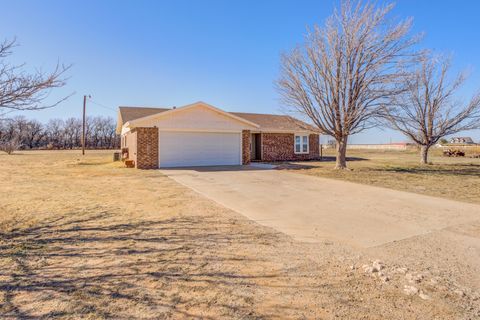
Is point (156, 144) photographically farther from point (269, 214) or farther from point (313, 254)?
point (313, 254)

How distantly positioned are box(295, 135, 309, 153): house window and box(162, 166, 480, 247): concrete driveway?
44.9 feet

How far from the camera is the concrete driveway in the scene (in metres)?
4.82

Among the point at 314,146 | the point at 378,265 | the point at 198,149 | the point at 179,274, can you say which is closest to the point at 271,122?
the point at 314,146

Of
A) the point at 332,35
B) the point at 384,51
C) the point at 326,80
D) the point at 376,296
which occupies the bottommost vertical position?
the point at 376,296

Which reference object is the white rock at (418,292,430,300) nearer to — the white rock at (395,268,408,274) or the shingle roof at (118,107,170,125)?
the white rock at (395,268,408,274)

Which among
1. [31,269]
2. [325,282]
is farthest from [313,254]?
[31,269]

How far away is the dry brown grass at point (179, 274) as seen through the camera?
8.34 ft

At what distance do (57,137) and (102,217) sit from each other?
63.0 m

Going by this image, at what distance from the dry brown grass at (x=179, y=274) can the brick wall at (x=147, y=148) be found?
1011cm

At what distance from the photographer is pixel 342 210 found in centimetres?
638

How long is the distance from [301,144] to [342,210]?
1757cm

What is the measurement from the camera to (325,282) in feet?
10.1

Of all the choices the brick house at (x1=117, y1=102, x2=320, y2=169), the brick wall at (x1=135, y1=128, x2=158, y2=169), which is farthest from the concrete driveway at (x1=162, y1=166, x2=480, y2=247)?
the brick house at (x1=117, y1=102, x2=320, y2=169)

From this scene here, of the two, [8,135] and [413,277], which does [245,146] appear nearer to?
[8,135]
